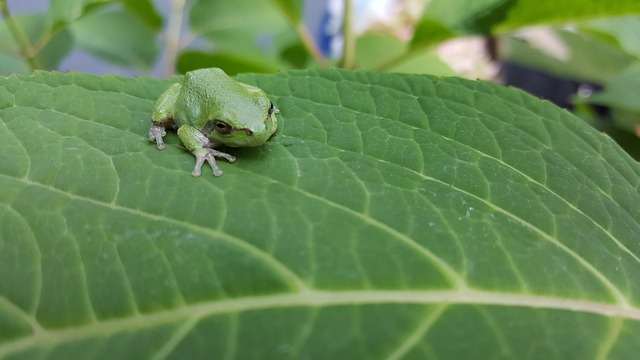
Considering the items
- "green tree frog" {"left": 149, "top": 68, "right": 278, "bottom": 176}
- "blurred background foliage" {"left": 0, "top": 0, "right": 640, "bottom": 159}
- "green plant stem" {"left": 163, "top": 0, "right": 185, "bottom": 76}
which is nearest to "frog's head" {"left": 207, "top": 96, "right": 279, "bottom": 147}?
"green tree frog" {"left": 149, "top": 68, "right": 278, "bottom": 176}

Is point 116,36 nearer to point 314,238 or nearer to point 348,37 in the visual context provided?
point 348,37

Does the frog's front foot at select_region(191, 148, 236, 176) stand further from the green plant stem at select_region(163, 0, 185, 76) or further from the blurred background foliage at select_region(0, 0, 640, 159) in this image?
the green plant stem at select_region(163, 0, 185, 76)

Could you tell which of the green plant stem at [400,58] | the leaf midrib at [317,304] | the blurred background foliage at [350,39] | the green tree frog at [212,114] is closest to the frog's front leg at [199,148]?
the green tree frog at [212,114]

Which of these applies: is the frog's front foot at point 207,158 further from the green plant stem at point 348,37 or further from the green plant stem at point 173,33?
the green plant stem at point 173,33

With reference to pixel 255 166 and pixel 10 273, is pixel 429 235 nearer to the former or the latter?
pixel 255 166

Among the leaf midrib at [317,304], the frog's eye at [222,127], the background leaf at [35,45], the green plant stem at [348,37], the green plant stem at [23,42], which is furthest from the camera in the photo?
the green plant stem at [348,37]

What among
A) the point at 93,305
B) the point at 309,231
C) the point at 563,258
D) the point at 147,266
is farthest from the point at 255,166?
the point at 563,258

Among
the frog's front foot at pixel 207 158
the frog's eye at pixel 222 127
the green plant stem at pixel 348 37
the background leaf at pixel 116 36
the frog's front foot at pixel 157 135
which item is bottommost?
the background leaf at pixel 116 36

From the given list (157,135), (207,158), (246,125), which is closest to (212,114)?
(246,125)
